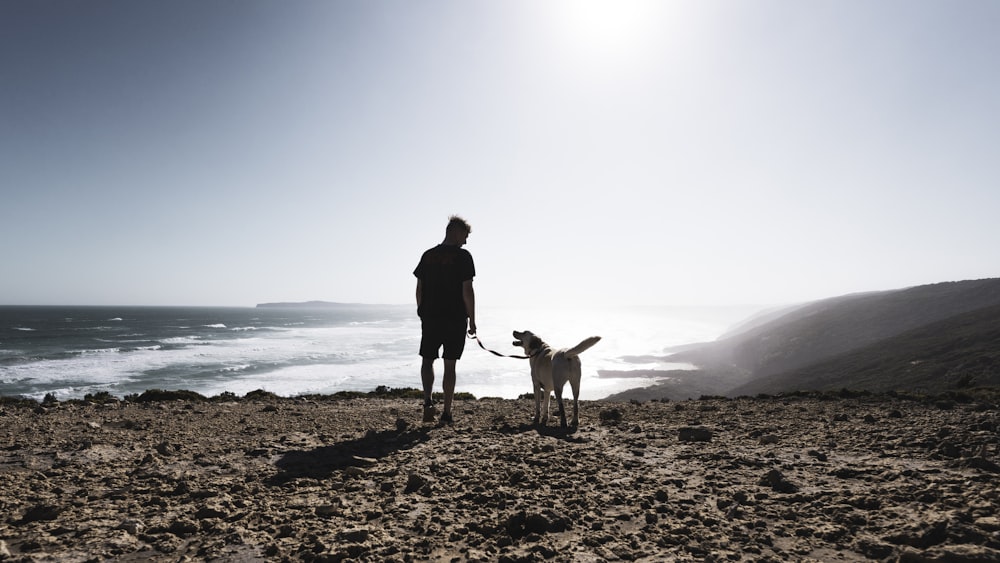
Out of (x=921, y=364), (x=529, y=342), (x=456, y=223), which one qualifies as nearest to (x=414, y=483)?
(x=456, y=223)

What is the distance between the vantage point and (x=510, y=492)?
3.30m

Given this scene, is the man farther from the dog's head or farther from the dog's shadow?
the dog's head

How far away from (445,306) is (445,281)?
1.16ft

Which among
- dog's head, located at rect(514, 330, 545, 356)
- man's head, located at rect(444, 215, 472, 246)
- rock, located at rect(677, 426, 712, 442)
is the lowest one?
rock, located at rect(677, 426, 712, 442)

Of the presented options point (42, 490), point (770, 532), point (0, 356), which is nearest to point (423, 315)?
point (42, 490)

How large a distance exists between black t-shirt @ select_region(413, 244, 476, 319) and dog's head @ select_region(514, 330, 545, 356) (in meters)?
1.66

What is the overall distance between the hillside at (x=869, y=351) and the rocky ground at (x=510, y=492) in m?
17.7

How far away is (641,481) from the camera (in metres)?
3.56

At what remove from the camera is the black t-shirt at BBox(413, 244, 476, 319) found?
6254 mm

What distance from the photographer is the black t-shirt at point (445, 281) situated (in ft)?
20.5

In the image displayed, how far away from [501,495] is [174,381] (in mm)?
38215

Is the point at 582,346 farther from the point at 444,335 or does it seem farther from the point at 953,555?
the point at 953,555

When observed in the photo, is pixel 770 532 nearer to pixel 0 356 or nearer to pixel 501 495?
pixel 501 495

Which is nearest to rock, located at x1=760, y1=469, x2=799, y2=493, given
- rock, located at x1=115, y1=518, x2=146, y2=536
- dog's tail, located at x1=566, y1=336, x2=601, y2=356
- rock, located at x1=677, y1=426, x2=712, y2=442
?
rock, located at x1=677, y1=426, x2=712, y2=442
